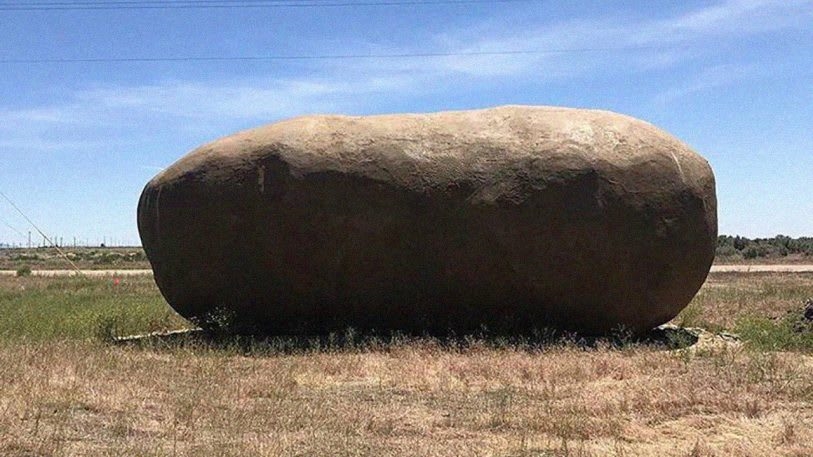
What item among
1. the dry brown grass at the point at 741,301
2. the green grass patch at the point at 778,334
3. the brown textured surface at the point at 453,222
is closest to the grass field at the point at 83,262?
the brown textured surface at the point at 453,222

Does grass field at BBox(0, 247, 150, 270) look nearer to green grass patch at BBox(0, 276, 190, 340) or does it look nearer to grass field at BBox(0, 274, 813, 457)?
green grass patch at BBox(0, 276, 190, 340)

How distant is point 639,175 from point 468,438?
6500 mm

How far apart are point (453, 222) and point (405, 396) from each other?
4088 millimetres

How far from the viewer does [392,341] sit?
12391mm

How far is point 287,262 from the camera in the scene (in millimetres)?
13188

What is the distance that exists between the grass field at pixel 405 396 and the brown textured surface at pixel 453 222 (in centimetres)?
72

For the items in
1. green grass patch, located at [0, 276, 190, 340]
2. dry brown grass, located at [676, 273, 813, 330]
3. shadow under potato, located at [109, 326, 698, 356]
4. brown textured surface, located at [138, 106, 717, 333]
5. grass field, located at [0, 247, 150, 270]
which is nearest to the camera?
shadow under potato, located at [109, 326, 698, 356]

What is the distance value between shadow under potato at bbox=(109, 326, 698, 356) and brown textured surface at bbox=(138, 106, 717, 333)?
261 mm

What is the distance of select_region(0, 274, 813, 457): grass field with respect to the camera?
22.7 feet

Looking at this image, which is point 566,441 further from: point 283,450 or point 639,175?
point 639,175

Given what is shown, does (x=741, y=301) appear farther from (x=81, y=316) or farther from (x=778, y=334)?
(x=81, y=316)

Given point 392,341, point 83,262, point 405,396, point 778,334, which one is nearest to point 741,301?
point 778,334

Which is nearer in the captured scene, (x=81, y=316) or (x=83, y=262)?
(x=81, y=316)

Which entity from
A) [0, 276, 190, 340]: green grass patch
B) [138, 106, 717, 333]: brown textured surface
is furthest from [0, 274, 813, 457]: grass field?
[138, 106, 717, 333]: brown textured surface
